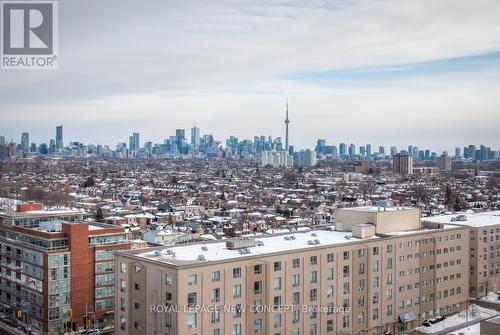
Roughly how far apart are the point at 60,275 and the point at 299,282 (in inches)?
474

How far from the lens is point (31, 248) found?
2823 cm

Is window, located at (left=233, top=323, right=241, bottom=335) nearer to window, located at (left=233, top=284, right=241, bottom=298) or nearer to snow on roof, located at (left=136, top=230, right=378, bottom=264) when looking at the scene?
window, located at (left=233, top=284, right=241, bottom=298)

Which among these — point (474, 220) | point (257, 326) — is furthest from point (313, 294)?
point (474, 220)

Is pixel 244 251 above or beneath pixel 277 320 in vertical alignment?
above

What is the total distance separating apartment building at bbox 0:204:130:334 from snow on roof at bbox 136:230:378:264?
705 centimetres

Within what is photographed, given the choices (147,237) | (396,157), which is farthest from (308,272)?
(396,157)

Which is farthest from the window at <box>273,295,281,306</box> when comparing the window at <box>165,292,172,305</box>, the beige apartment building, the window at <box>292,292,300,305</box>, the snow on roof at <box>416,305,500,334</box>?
the snow on roof at <box>416,305,500,334</box>

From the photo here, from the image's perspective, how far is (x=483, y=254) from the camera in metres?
33.6

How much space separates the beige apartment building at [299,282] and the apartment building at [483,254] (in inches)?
132

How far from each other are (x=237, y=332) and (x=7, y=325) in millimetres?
13825

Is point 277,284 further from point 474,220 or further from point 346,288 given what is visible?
point 474,220

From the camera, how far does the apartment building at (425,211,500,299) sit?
33.2 metres

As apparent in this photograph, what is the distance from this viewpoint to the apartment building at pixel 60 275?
→ 27344 millimetres

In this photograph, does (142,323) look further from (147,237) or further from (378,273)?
(147,237)
